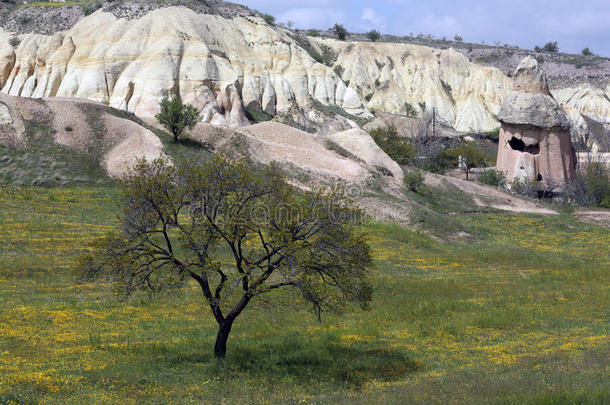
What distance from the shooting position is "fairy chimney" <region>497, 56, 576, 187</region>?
7162cm

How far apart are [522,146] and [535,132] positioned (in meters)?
3.12

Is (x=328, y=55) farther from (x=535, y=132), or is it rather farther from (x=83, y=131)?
(x=83, y=131)

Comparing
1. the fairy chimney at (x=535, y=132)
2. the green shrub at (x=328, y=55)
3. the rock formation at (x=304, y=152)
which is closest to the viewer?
the rock formation at (x=304, y=152)

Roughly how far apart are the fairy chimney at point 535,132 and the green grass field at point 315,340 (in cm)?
3852

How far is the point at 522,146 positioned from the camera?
75.1 metres

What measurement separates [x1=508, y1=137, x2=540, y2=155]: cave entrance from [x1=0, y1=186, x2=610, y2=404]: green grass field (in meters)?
40.0

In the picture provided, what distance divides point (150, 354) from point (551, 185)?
209 feet

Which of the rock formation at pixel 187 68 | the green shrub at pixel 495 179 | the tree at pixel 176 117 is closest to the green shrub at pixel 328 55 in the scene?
the rock formation at pixel 187 68

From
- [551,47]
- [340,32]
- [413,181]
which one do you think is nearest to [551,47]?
[551,47]

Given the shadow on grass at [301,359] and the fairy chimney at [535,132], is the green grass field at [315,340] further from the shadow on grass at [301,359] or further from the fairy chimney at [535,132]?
the fairy chimney at [535,132]

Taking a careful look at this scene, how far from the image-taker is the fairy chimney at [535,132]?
71.6 m

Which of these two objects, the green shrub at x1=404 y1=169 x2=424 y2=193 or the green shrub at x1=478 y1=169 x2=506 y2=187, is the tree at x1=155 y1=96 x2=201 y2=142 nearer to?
the green shrub at x1=404 y1=169 x2=424 y2=193

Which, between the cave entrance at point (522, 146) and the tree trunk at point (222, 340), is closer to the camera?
the tree trunk at point (222, 340)

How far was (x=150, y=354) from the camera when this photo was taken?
1692 cm
